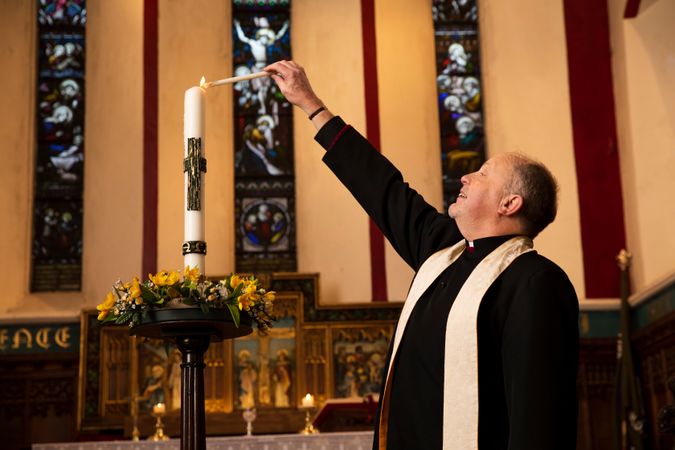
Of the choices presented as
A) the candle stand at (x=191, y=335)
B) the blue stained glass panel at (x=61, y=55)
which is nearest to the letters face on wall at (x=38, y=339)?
the blue stained glass panel at (x=61, y=55)

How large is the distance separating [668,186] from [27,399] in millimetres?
5585

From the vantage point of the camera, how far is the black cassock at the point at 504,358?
2188mm

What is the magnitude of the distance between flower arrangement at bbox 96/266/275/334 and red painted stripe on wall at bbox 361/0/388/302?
604 cm

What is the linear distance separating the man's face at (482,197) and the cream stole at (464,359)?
89mm

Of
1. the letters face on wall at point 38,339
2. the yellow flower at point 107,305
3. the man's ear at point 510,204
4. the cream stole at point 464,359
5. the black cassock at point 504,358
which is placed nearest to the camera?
the black cassock at point 504,358

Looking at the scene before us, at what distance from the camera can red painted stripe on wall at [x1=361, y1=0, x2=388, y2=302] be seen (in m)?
9.26

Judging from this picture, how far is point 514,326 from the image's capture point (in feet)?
7.49

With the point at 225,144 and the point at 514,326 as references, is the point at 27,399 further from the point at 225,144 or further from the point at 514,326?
the point at 514,326

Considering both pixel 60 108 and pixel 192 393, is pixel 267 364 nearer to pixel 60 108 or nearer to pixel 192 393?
pixel 60 108

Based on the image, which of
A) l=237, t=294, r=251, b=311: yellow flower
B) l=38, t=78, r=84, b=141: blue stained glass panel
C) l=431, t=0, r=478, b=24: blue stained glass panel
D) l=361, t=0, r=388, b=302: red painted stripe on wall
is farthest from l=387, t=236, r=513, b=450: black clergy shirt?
l=431, t=0, r=478, b=24: blue stained glass panel

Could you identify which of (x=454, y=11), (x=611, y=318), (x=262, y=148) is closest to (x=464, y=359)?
(x=611, y=318)

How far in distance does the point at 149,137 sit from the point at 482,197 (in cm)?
732

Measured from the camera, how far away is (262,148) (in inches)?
386

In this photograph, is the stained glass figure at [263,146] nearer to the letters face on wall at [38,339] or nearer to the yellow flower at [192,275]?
the letters face on wall at [38,339]
